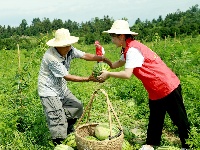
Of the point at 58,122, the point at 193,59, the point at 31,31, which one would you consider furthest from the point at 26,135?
the point at 31,31

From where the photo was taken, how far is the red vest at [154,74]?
4.62 metres

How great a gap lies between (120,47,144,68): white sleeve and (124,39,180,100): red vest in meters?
0.10

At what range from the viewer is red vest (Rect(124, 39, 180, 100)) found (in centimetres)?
462

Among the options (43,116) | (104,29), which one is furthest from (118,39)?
(104,29)

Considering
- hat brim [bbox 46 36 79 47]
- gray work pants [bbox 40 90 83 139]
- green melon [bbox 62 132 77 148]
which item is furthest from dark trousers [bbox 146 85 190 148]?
hat brim [bbox 46 36 79 47]

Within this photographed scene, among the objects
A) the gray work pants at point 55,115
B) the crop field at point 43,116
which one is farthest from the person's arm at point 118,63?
the crop field at point 43,116

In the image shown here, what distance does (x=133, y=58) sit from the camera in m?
4.43

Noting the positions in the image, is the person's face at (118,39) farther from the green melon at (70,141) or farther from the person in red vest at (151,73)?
the green melon at (70,141)

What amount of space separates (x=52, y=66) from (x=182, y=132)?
7.67 ft

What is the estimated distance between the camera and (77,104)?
573 cm

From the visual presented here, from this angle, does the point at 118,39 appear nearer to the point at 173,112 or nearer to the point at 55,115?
the point at 173,112

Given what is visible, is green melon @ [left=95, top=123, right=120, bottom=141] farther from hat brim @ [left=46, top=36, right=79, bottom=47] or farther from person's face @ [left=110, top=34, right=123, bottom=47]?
hat brim @ [left=46, top=36, right=79, bottom=47]

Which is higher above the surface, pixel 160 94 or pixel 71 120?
pixel 160 94

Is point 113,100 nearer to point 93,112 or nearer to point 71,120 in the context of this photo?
point 93,112
